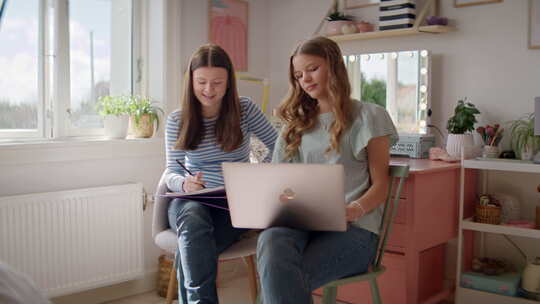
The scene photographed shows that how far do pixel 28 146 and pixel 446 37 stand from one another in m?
2.03

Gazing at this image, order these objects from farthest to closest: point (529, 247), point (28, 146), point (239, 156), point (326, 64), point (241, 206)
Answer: point (529, 247) < point (28, 146) < point (239, 156) < point (326, 64) < point (241, 206)

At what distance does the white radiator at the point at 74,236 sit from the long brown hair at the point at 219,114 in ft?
2.31

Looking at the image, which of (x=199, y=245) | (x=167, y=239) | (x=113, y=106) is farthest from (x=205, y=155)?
(x=113, y=106)

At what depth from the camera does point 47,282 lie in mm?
2527

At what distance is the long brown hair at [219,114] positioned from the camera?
7.13 ft

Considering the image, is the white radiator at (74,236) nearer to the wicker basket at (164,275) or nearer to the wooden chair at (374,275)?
the wicker basket at (164,275)

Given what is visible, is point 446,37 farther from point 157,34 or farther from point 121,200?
point 121,200

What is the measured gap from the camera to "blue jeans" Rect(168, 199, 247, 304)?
178 cm

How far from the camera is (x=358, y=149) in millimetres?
1787

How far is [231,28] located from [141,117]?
0.84 m

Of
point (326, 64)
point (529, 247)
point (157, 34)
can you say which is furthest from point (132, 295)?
point (529, 247)

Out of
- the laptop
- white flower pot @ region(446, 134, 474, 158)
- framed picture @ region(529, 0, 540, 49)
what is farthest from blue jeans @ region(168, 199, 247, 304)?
framed picture @ region(529, 0, 540, 49)

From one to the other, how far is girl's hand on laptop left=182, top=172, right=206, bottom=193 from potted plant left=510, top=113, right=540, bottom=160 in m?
1.46

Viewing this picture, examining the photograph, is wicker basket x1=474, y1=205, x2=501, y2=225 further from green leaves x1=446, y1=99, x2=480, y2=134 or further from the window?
the window
